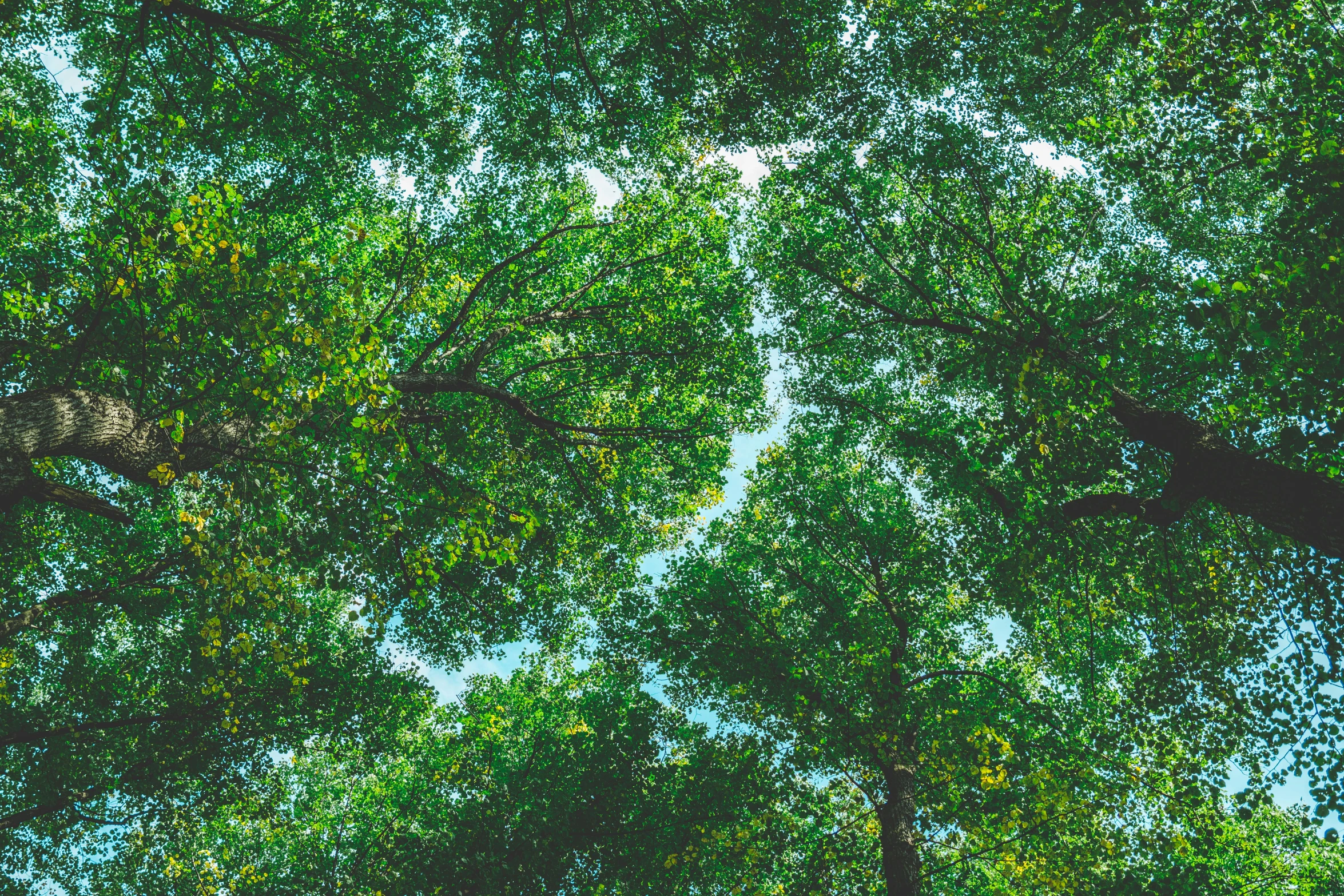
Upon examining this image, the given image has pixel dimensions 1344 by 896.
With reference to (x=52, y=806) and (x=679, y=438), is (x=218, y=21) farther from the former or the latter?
(x=52, y=806)

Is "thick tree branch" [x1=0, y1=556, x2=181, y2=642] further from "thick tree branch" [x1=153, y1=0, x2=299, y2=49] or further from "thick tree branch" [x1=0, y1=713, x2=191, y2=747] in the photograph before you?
"thick tree branch" [x1=153, y1=0, x2=299, y2=49]

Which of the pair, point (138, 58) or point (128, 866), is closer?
point (138, 58)

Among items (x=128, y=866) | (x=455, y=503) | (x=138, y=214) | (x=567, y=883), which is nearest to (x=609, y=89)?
(x=138, y=214)

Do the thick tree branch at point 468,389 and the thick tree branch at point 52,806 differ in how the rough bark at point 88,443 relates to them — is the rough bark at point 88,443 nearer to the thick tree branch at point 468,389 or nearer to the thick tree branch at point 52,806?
the thick tree branch at point 468,389

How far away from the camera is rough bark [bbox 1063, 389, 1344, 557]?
5566mm

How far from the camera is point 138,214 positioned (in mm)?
6277

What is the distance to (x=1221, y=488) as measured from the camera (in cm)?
636

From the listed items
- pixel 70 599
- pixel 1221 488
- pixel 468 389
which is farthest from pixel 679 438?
pixel 70 599

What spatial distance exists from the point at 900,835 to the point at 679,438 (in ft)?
27.8

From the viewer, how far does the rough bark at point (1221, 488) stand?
5566 millimetres

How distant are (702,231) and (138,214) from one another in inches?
406

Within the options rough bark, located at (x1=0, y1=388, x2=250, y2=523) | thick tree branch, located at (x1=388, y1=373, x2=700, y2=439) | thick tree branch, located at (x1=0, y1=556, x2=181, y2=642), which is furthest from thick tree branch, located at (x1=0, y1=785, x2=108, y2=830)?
thick tree branch, located at (x1=388, y1=373, x2=700, y2=439)

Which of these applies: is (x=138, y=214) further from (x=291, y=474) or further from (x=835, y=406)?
(x=835, y=406)

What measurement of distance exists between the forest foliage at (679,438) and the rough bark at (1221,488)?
44 mm
